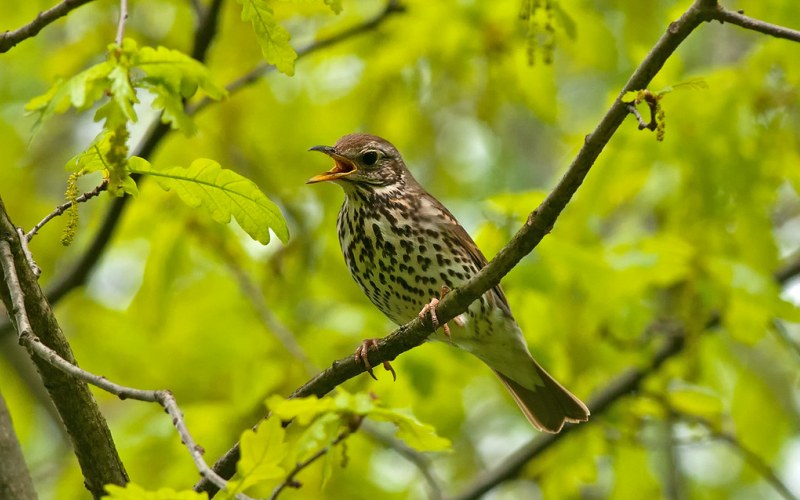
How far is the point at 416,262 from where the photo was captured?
5738 mm

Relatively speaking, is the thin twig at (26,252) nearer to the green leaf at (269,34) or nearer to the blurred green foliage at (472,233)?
the green leaf at (269,34)

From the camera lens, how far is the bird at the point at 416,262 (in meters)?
5.75

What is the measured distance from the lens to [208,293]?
7598mm

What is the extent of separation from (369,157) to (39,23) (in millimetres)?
2925

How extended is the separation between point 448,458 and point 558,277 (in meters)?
4.89

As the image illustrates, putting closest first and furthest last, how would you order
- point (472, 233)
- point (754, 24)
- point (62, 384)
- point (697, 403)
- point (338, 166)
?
point (754, 24)
point (62, 384)
point (338, 166)
point (697, 403)
point (472, 233)

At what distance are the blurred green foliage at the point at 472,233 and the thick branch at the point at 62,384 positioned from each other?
5.13 ft

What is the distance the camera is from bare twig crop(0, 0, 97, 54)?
3.39 meters

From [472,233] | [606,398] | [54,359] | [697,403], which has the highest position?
[54,359]

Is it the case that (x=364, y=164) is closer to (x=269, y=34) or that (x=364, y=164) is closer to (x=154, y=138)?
(x=154, y=138)

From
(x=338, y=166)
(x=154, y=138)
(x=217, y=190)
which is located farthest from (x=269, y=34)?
(x=154, y=138)

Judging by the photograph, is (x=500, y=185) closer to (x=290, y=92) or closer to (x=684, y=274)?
(x=290, y=92)

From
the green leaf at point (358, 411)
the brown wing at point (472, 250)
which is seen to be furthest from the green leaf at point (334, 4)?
the brown wing at point (472, 250)

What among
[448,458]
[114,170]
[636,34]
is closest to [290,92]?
[636,34]
